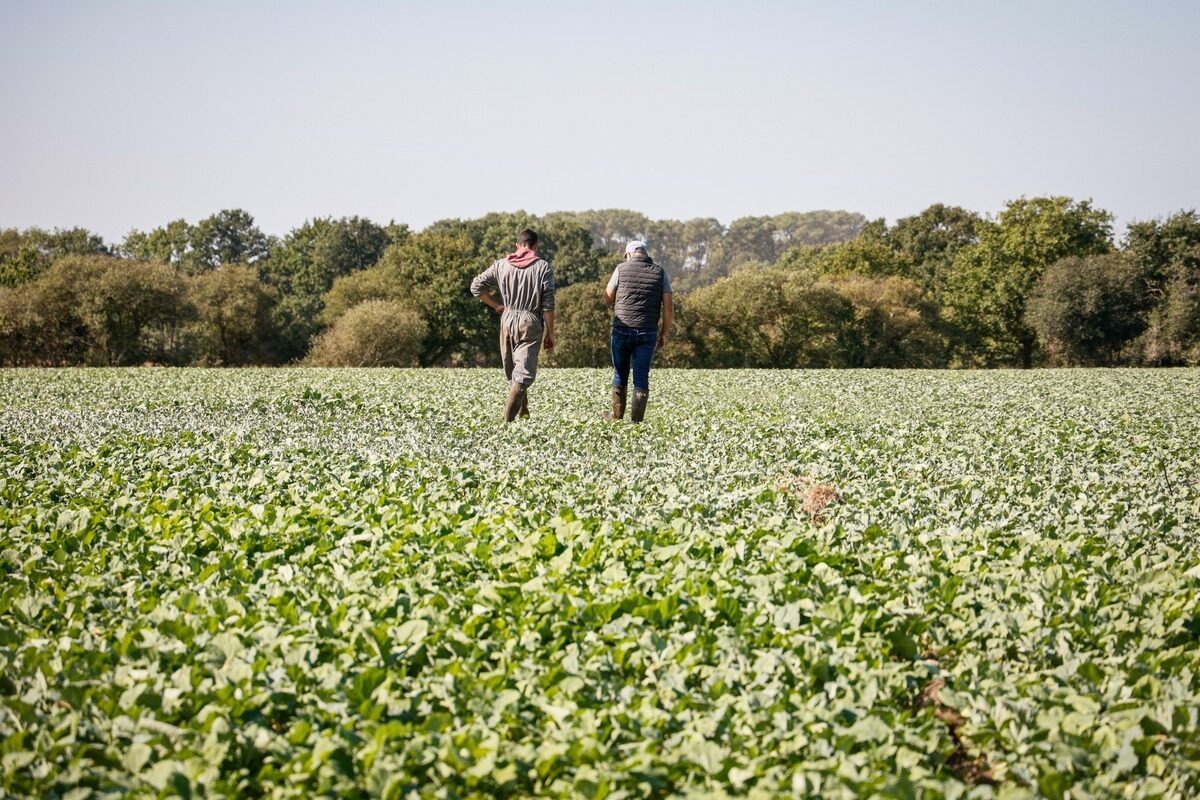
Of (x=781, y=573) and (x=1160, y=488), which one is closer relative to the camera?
(x=781, y=573)

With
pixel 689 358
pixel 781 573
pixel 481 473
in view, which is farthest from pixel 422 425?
pixel 689 358

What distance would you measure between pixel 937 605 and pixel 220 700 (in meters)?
3.70

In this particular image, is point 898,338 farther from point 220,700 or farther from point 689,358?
point 220,700

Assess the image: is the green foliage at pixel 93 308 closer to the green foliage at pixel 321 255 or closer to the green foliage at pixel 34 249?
the green foliage at pixel 34 249

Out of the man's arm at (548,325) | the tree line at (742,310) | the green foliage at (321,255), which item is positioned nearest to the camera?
the man's arm at (548,325)

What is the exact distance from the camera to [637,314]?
1323cm

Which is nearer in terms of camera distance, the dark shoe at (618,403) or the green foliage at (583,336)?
the dark shoe at (618,403)

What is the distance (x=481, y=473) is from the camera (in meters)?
8.87

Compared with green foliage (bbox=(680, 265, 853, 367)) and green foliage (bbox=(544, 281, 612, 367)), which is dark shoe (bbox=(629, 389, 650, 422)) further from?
green foliage (bbox=(680, 265, 853, 367))

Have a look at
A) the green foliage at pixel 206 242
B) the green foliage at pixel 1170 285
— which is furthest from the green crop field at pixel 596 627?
the green foliage at pixel 206 242

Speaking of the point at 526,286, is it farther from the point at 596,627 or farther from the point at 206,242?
the point at 206,242

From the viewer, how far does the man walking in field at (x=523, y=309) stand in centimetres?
1298

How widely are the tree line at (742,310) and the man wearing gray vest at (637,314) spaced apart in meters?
43.2

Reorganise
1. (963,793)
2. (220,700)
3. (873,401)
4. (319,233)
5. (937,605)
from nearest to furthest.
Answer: (963,793), (220,700), (937,605), (873,401), (319,233)
